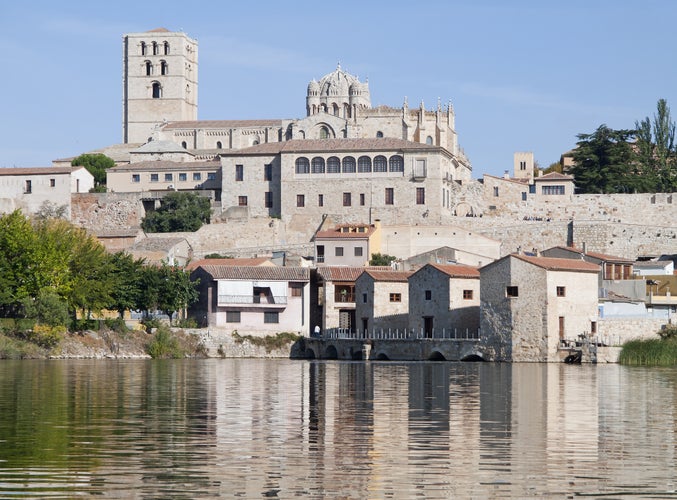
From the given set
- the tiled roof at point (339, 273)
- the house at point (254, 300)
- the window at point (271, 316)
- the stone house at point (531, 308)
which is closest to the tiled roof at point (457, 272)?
the stone house at point (531, 308)

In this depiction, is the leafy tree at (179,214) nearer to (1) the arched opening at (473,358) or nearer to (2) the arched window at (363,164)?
(2) the arched window at (363,164)

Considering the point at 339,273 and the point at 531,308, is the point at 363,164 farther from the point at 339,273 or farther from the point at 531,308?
the point at 531,308

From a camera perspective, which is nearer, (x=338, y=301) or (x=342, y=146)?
(x=338, y=301)

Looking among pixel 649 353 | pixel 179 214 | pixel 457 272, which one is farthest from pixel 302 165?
pixel 649 353

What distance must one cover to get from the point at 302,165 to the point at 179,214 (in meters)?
8.00

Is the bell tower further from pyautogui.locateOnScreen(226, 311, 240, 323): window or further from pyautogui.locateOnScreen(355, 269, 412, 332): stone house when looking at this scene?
pyautogui.locateOnScreen(355, 269, 412, 332): stone house

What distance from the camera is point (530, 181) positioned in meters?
85.9

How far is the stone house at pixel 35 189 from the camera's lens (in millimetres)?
83688

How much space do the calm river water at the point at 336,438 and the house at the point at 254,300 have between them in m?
21.3

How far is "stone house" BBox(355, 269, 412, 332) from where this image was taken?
182ft

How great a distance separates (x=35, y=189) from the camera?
8388 cm

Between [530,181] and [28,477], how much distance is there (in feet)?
236

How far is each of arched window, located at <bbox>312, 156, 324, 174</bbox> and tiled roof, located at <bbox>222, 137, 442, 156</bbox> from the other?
505 millimetres

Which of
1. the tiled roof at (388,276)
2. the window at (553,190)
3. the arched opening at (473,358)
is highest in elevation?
the window at (553,190)
